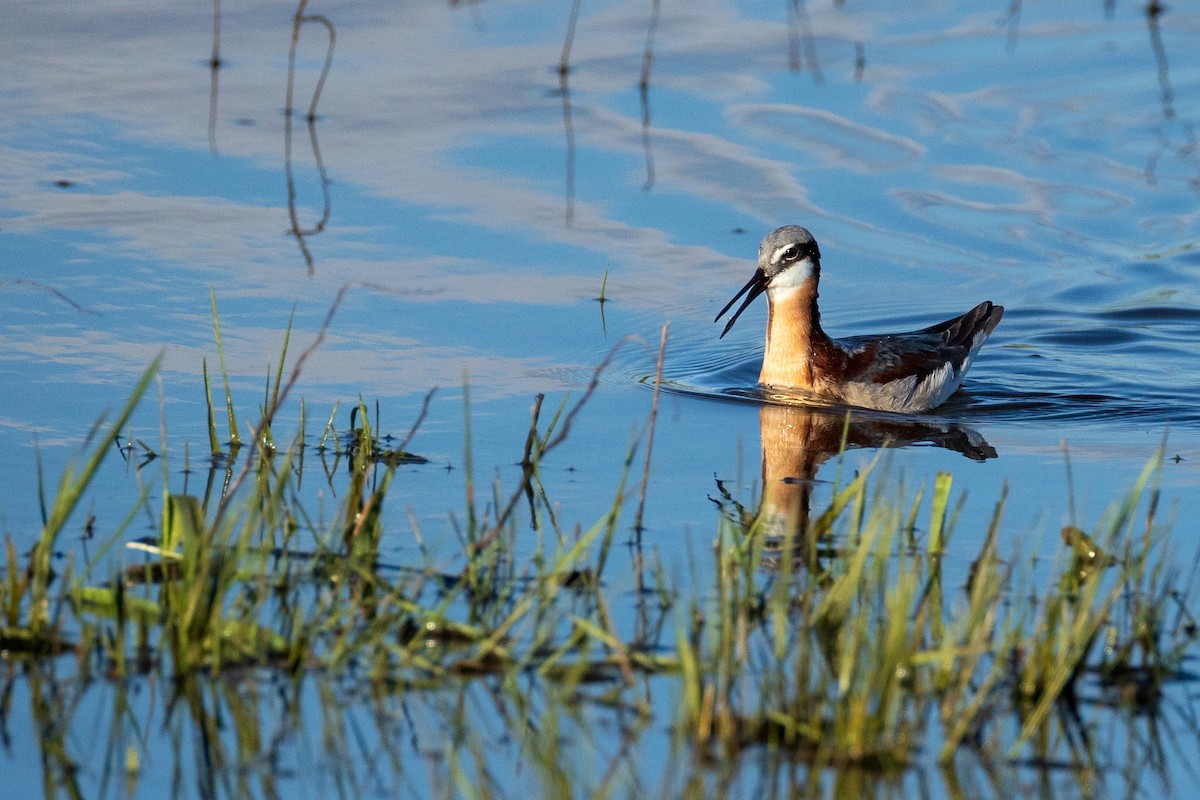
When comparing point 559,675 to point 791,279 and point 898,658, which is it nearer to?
point 898,658

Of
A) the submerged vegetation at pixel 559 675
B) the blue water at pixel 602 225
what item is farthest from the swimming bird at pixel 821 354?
the submerged vegetation at pixel 559 675

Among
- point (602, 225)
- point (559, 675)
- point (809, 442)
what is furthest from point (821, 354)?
point (559, 675)

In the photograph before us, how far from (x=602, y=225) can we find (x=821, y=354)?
88.3 inches

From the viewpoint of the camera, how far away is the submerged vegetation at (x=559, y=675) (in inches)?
176

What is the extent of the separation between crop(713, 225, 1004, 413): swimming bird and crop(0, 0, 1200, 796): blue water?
264 millimetres

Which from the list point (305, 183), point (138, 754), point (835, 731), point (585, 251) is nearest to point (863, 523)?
point (835, 731)

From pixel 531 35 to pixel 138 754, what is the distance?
1221cm

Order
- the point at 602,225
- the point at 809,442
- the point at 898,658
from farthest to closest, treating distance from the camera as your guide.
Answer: the point at 602,225 < the point at 809,442 < the point at 898,658

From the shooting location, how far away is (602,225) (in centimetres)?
1185

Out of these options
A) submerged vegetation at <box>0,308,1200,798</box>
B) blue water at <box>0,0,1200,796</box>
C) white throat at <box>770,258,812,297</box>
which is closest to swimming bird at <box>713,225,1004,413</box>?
white throat at <box>770,258,812,297</box>

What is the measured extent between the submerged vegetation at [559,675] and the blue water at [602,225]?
1.19 feet

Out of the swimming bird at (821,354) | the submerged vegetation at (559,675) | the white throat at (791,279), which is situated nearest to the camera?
the submerged vegetation at (559,675)

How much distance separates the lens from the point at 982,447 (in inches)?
342

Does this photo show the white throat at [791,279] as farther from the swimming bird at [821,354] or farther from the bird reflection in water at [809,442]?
the bird reflection in water at [809,442]
